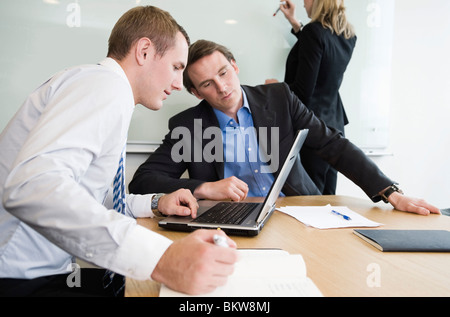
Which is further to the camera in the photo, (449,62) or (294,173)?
(449,62)

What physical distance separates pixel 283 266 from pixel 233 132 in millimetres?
1147

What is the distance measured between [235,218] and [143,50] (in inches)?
22.5

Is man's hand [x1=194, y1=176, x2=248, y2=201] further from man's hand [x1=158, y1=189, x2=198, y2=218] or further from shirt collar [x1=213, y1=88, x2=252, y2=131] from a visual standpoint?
shirt collar [x1=213, y1=88, x2=252, y2=131]

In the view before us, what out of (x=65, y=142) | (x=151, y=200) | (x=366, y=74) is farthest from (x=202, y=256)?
(x=366, y=74)

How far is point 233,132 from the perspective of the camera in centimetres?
171

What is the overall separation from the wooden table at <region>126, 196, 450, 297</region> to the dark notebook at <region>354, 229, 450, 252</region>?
0.05ft

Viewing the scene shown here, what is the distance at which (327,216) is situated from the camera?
108 cm

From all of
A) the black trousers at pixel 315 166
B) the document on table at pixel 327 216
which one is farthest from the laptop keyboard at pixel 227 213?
the black trousers at pixel 315 166

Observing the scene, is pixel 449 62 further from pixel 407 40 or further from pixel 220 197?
pixel 220 197

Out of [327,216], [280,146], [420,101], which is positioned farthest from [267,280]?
[420,101]

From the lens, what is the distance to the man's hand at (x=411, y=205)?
3.78 ft

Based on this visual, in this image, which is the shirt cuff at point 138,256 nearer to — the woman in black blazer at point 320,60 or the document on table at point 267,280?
the document on table at point 267,280

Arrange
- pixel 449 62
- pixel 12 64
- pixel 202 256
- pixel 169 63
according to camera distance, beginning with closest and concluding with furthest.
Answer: pixel 202 256 < pixel 169 63 < pixel 12 64 < pixel 449 62

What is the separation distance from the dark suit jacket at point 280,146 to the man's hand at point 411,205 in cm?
18
